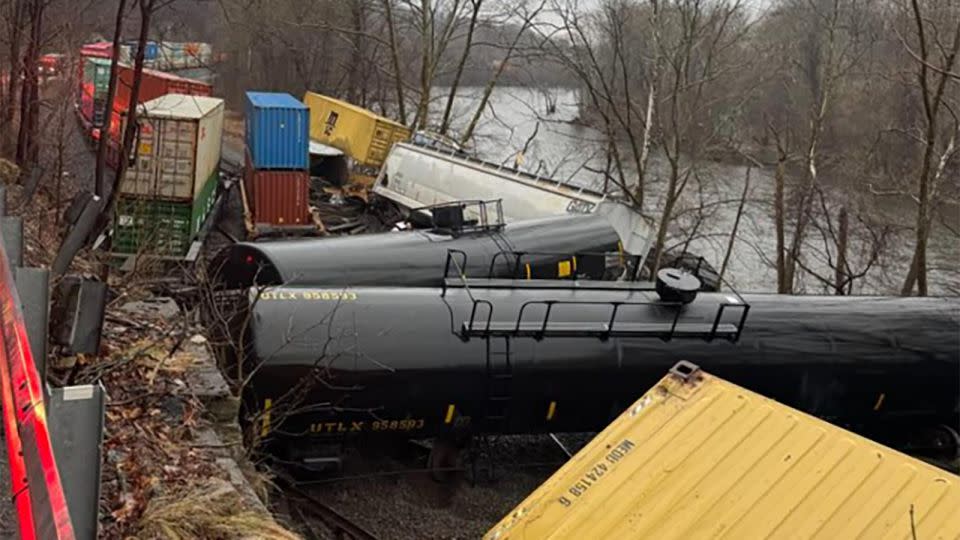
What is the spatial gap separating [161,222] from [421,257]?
7.21 m

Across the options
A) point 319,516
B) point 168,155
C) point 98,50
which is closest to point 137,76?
point 319,516

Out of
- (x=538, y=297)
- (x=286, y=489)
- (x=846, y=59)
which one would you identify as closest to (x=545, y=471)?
(x=538, y=297)

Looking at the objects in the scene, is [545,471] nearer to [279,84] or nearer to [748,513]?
[748,513]

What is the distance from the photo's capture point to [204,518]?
5.28 metres

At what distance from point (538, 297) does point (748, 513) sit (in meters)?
5.17

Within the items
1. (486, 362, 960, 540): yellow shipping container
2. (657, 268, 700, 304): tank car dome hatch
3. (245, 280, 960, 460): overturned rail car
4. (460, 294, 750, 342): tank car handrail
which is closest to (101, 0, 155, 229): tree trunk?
(245, 280, 960, 460): overturned rail car

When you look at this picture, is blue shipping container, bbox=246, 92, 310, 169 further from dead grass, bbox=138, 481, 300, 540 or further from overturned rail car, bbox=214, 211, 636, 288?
dead grass, bbox=138, 481, 300, 540

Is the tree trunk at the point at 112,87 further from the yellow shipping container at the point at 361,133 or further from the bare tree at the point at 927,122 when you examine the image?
the yellow shipping container at the point at 361,133

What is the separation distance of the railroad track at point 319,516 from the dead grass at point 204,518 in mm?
3010

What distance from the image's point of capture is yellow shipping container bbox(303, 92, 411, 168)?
103ft

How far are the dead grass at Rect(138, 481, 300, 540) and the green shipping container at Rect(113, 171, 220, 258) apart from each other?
31.5ft

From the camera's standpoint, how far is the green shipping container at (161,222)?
15742 mm

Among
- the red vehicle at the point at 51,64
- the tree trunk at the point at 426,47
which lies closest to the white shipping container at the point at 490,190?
the tree trunk at the point at 426,47

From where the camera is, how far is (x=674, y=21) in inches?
1096
